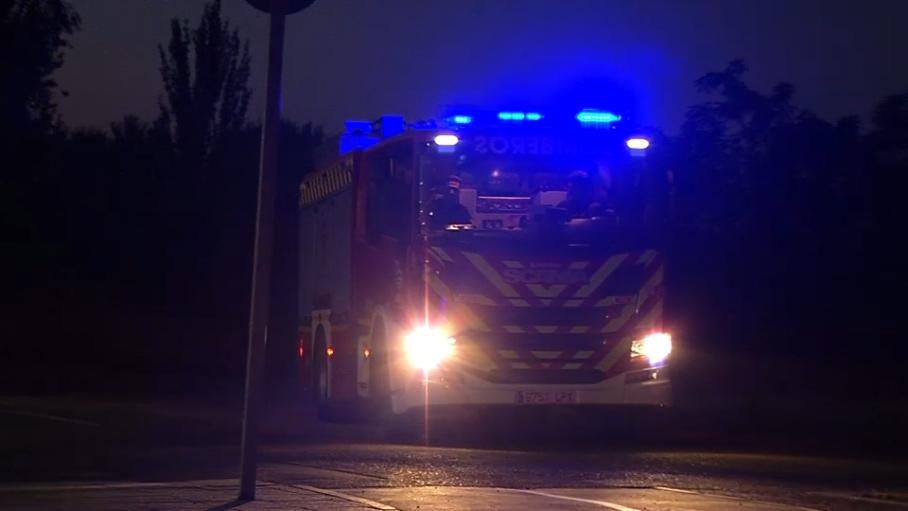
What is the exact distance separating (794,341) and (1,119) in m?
27.4

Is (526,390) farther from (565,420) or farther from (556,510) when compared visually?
(556,510)

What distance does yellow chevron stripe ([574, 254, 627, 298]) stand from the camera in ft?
53.4

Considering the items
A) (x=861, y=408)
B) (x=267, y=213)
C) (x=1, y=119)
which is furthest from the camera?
(x=1, y=119)

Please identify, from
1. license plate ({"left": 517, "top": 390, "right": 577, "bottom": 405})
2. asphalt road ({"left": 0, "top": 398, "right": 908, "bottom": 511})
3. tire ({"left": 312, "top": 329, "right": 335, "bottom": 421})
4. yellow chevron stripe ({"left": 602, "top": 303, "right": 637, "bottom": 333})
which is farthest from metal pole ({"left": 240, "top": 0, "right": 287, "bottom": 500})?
tire ({"left": 312, "top": 329, "right": 335, "bottom": 421})

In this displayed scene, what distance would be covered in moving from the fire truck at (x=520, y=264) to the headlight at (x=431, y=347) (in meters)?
0.01

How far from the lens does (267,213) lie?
32.1ft

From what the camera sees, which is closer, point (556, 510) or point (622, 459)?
Answer: point (556, 510)

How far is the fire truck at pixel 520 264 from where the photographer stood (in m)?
16.1

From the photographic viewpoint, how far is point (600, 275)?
16.3m

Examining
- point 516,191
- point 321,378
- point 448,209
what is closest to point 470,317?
point 448,209

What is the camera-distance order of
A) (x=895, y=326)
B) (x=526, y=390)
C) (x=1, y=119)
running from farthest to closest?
(x=1, y=119)
(x=895, y=326)
(x=526, y=390)

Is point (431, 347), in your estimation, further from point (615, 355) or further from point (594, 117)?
point (594, 117)

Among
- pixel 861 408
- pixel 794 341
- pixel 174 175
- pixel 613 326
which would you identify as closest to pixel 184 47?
pixel 174 175

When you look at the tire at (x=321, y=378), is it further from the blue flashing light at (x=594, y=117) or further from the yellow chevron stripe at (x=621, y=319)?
the blue flashing light at (x=594, y=117)
